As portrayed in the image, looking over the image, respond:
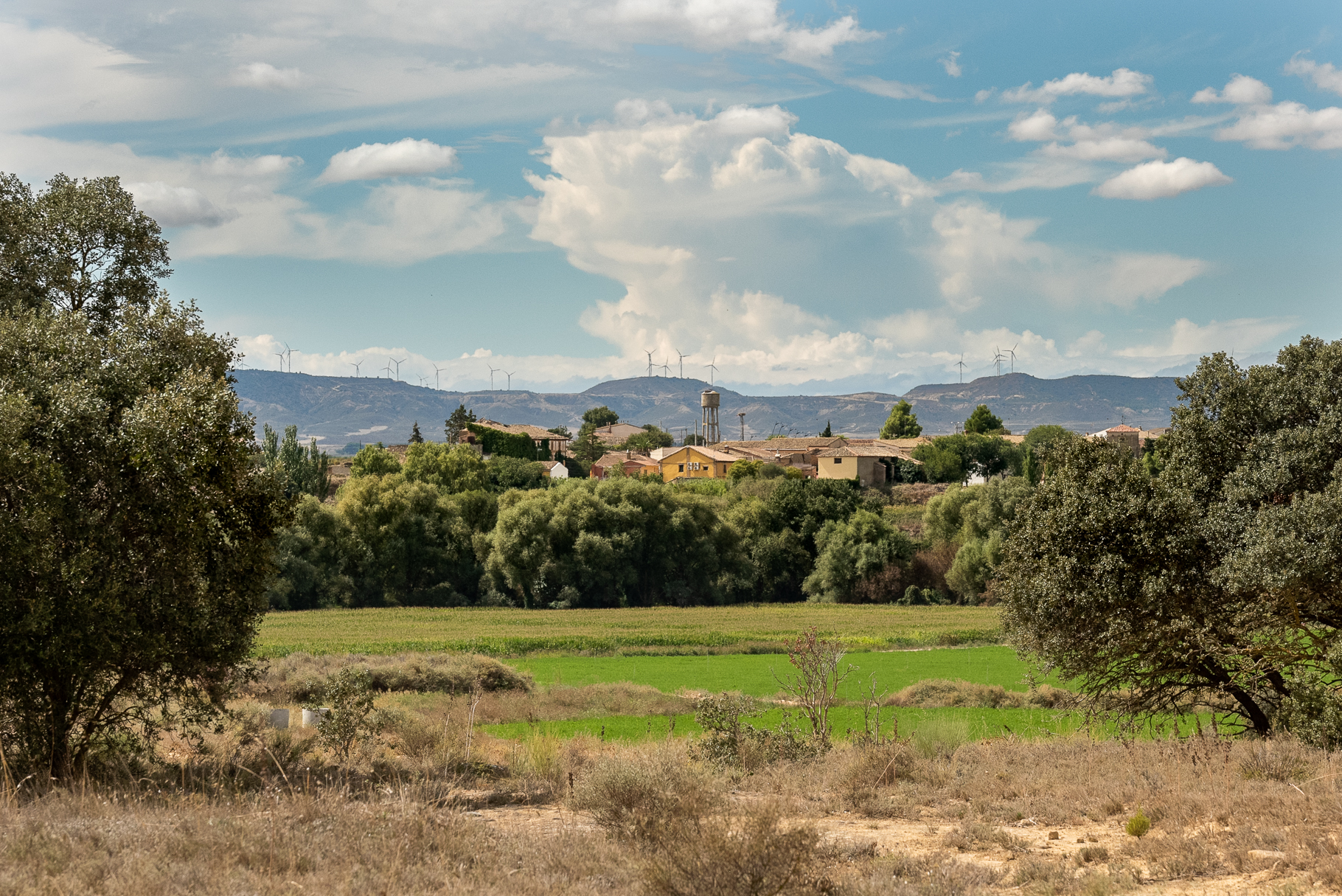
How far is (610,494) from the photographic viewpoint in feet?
252

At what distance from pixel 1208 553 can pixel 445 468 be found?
79.6 m

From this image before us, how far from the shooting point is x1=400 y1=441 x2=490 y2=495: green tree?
89.7 metres

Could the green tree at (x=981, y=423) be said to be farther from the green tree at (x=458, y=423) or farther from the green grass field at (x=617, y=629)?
the green grass field at (x=617, y=629)

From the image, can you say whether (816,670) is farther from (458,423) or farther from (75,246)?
(458,423)

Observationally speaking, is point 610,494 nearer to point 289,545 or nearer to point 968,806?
point 289,545

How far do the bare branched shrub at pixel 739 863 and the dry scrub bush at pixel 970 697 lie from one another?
82.8 feet

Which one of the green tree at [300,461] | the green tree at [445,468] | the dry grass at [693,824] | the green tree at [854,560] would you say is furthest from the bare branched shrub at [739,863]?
the green tree at [300,461]

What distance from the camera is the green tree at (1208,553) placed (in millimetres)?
16844

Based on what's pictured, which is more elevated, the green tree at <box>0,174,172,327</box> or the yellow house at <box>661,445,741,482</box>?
the green tree at <box>0,174,172,327</box>

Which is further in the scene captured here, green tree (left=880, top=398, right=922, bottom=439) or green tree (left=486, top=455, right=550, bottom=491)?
green tree (left=880, top=398, right=922, bottom=439)

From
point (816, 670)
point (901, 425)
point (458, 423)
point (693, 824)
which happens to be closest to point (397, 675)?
point (816, 670)

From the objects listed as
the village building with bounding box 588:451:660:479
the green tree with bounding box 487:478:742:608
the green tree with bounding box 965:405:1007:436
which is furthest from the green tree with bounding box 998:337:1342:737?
the green tree with bounding box 965:405:1007:436

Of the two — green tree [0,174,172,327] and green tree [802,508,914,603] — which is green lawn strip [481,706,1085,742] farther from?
green tree [802,508,914,603]

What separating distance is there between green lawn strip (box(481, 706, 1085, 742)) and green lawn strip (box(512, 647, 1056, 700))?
5.07 m
